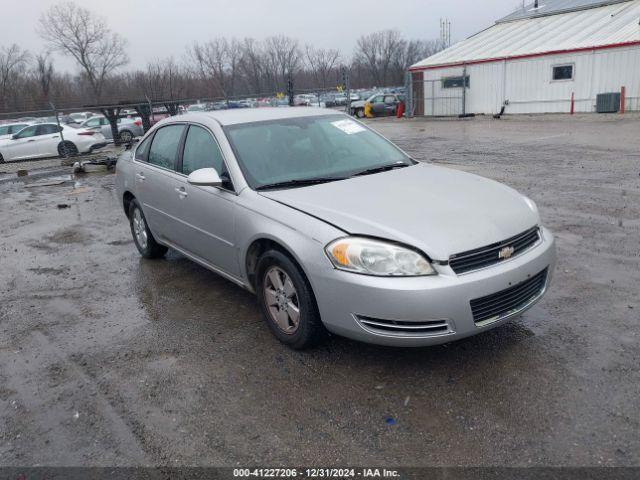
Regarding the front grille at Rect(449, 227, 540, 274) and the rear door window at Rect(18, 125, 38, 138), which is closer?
the front grille at Rect(449, 227, 540, 274)

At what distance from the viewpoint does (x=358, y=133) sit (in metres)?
4.87

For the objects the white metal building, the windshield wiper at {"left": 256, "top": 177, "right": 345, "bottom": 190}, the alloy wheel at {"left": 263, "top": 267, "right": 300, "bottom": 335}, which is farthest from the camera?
the white metal building

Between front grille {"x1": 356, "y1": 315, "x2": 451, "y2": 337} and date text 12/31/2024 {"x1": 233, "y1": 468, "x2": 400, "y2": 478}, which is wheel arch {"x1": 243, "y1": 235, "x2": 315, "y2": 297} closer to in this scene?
front grille {"x1": 356, "y1": 315, "x2": 451, "y2": 337}

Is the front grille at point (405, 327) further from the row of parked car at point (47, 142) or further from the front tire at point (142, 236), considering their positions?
the row of parked car at point (47, 142)

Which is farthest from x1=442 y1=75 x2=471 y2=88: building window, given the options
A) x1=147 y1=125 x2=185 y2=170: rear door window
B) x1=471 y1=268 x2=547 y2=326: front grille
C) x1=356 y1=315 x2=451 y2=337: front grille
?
x1=356 y1=315 x2=451 y2=337: front grille

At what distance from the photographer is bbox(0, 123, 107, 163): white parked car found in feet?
61.4

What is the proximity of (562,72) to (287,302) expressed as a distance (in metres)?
25.7

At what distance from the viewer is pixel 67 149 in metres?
18.8

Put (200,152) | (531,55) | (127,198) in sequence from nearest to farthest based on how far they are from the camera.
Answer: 1. (200,152)
2. (127,198)
3. (531,55)

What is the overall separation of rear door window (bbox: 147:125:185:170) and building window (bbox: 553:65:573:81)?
79.6ft

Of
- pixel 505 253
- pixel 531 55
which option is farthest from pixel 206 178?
pixel 531 55

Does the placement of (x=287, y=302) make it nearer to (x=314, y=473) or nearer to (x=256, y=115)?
(x=314, y=473)

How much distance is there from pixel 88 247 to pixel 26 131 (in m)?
14.7

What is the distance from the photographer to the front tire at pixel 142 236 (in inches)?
230
